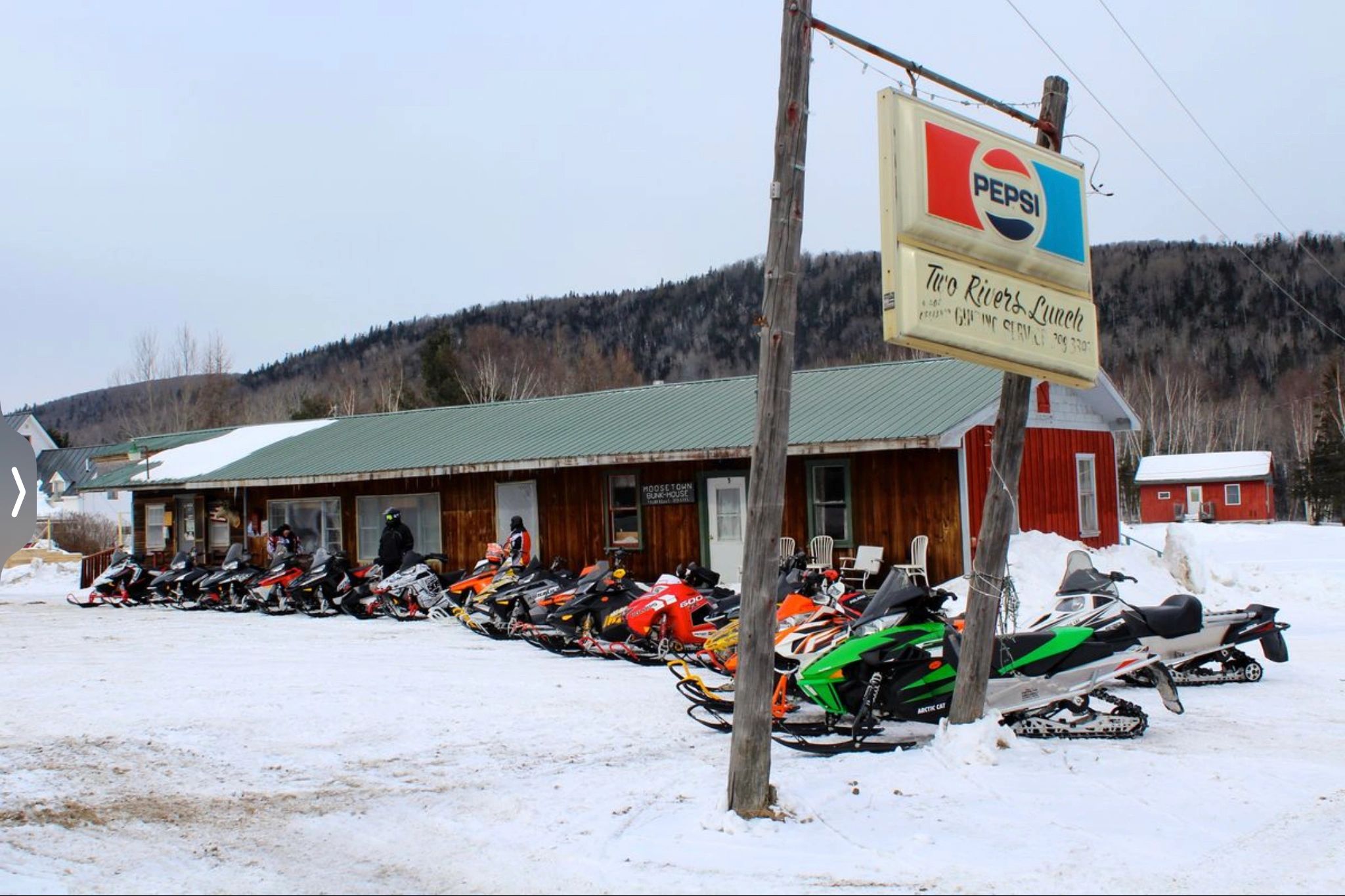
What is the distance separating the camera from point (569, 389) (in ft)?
228

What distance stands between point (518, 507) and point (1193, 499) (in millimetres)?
41987

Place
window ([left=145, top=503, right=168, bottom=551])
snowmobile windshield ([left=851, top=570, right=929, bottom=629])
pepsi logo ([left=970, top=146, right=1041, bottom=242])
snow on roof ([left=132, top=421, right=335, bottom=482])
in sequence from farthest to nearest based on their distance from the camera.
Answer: window ([left=145, top=503, right=168, bottom=551])
snow on roof ([left=132, top=421, right=335, bottom=482])
snowmobile windshield ([left=851, top=570, right=929, bottom=629])
pepsi logo ([left=970, top=146, right=1041, bottom=242])

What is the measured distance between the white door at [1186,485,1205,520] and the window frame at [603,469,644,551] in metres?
41.1

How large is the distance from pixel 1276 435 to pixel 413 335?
71.3 meters

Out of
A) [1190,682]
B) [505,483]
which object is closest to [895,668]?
[1190,682]

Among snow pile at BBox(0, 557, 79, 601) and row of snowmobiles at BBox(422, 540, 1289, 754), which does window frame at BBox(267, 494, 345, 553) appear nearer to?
snow pile at BBox(0, 557, 79, 601)

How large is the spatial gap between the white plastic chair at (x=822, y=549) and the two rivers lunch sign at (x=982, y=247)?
901 centimetres

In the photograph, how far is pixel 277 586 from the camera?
18.2 meters

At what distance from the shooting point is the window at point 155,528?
25.2 m

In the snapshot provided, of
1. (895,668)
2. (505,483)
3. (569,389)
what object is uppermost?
(569,389)

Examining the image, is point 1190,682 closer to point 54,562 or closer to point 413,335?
point 54,562

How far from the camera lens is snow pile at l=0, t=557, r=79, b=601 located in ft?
82.4

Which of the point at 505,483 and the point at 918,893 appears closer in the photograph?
the point at 918,893

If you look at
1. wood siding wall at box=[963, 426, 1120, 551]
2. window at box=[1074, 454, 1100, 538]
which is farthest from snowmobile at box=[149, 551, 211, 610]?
window at box=[1074, 454, 1100, 538]
